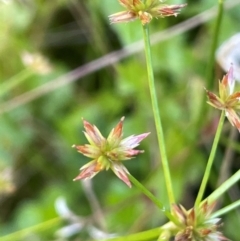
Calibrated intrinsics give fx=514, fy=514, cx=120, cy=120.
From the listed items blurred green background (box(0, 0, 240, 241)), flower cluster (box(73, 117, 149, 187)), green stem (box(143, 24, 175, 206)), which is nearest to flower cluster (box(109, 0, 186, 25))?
green stem (box(143, 24, 175, 206))

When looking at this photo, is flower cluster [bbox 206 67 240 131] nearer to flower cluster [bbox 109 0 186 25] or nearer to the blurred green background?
flower cluster [bbox 109 0 186 25]

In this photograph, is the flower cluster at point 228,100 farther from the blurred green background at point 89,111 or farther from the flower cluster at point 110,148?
the blurred green background at point 89,111

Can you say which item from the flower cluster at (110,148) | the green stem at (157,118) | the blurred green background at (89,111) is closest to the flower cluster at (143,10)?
the green stem at (157,118)

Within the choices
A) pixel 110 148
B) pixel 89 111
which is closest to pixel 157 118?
pixel 110 148

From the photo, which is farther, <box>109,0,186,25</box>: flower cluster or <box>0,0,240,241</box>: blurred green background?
<box>0,0,240,241</box>: blurred green background

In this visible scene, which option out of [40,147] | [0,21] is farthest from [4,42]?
[40,147]

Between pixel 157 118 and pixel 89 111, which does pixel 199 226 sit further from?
pixel 89 111
